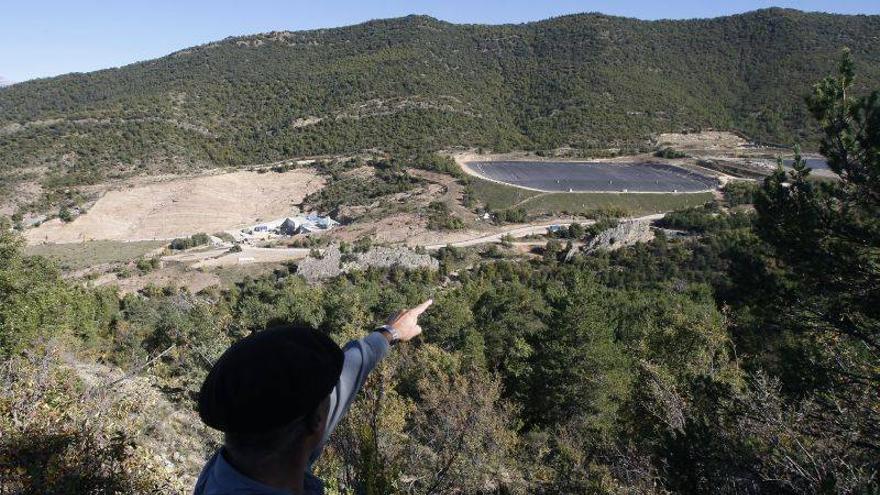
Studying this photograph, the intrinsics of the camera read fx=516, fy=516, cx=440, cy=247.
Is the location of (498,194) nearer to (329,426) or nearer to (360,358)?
(360,358)

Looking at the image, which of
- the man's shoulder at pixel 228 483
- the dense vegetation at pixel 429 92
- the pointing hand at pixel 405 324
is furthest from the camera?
the dense vegetation at pixel 429 92

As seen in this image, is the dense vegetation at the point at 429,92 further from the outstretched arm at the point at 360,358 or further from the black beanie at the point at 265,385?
the black beanie at the point at 265,385

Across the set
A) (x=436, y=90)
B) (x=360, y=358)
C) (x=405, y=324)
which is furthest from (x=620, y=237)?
(x=436, y=90)

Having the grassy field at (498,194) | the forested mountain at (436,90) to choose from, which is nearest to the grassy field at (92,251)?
the forested mountain at (436,90)

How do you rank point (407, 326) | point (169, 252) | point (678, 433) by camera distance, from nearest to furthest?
point (407, 326) < point (678, 433) < point (169, 252)

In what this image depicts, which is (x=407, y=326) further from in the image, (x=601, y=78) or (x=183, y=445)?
(x=601, y=78)

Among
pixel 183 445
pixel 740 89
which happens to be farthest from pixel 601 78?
pixel 183 445
